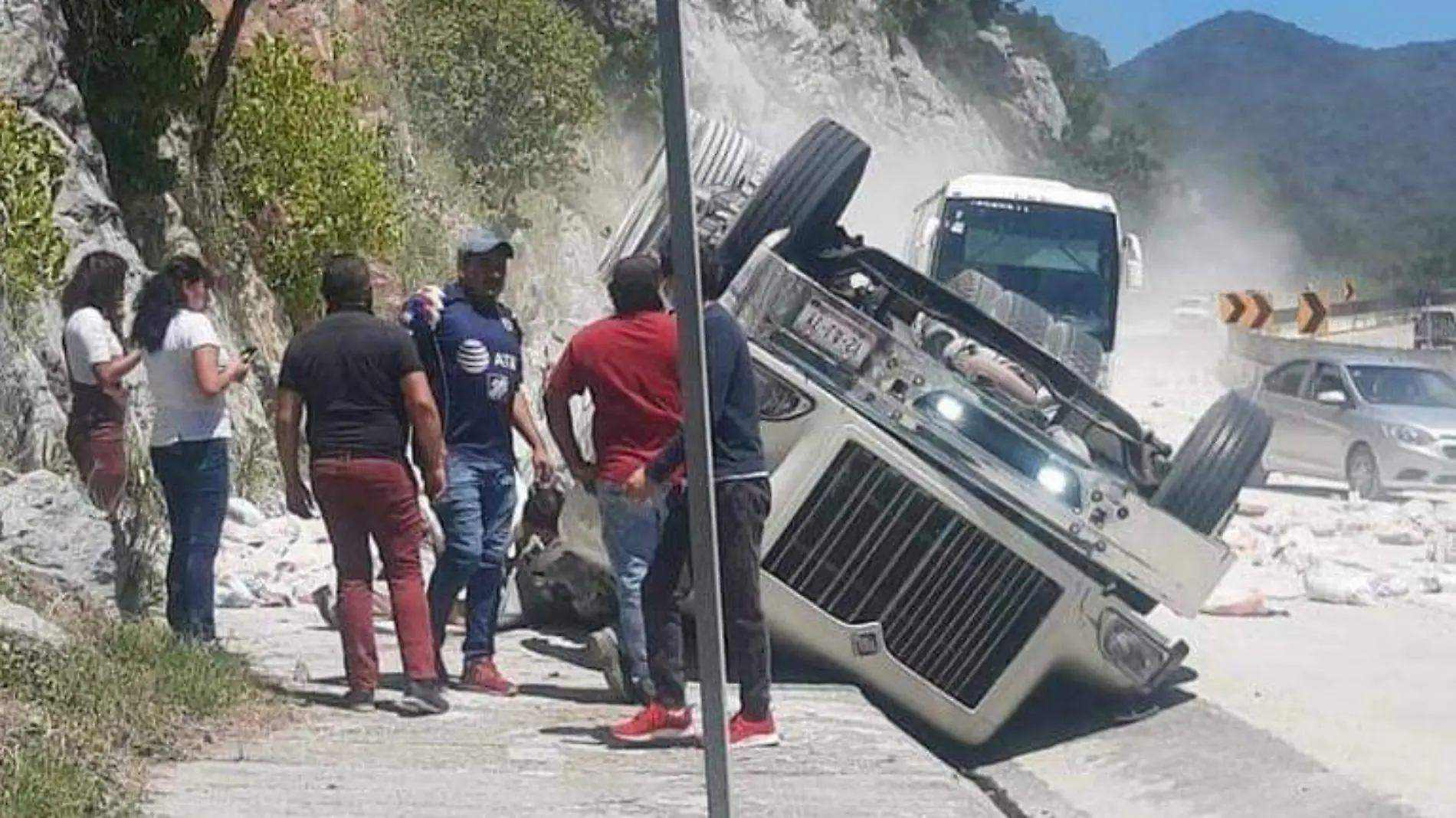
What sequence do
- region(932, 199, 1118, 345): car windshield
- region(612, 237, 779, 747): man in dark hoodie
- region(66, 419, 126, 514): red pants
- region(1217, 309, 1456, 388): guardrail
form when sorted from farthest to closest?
1. region(1217, 309, 1456, 388): guardrail
2. region(932, 199, 1118, 345): car windshield
3. region(66, 419, 126, 514): red pants
4. region(612, 237, 779, 747): man in dark hoodie

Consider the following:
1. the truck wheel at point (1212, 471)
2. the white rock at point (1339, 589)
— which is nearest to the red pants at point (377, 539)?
the truck wheel at point (1212, 471)

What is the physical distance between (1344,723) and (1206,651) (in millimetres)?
2269

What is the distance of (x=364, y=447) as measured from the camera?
8.45m

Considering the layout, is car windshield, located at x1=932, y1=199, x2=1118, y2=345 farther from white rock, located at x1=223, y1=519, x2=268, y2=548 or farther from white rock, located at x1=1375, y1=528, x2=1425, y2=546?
white rock, located at x1=223, y1=519, x2=268, y2=548

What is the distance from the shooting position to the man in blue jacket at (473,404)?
9.06m

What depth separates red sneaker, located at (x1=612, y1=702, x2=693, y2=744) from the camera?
27.6 feet

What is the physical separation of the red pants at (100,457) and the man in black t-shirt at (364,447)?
1521mm

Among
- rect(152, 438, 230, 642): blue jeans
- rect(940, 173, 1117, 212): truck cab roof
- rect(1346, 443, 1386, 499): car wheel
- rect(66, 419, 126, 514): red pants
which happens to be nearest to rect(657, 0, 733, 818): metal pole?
rect(152, 438, 230, 642): blue jeans

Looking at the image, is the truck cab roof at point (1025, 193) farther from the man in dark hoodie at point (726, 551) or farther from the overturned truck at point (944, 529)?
the man in dark hoodie at point (726, 551)

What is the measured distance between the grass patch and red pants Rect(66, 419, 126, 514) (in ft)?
3.52

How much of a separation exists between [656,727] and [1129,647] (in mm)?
2663

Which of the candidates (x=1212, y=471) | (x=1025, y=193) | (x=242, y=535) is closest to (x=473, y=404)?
(x=1212, y=471)

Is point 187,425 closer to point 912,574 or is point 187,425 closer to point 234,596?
point 912,574

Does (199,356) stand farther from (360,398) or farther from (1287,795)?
(1287,795)
